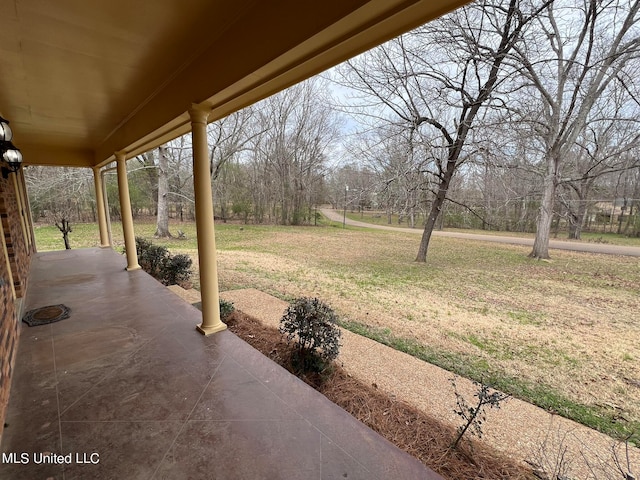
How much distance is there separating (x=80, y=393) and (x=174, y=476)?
115 centimetres

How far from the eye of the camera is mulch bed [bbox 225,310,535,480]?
1.63 metres

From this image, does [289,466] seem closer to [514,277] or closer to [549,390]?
[549,390]

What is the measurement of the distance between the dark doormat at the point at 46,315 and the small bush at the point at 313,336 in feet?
8.96

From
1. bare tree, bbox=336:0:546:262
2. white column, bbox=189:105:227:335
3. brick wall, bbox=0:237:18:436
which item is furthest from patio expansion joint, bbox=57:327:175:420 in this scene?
bare tree, bbox=336:0:546:262

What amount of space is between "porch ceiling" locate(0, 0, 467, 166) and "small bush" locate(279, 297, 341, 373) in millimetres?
1892

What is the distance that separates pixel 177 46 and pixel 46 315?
339cm

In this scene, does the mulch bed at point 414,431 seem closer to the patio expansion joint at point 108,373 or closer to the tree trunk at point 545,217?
the patio expansion joint at point 108,373

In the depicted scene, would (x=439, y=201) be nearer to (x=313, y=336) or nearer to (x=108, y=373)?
(x=313, y=336)

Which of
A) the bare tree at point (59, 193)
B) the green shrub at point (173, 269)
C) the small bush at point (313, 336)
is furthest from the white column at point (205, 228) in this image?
the bare tree at point (59, 193)

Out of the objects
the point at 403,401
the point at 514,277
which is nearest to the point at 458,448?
the point at 403,401

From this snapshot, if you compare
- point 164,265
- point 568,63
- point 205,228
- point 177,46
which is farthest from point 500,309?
point 568,63

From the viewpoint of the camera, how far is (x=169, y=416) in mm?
1766

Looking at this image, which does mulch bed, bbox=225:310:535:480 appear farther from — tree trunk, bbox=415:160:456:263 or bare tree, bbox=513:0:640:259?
tree trunk, bbox=415:160:456:263

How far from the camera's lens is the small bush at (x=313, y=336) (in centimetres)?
248
